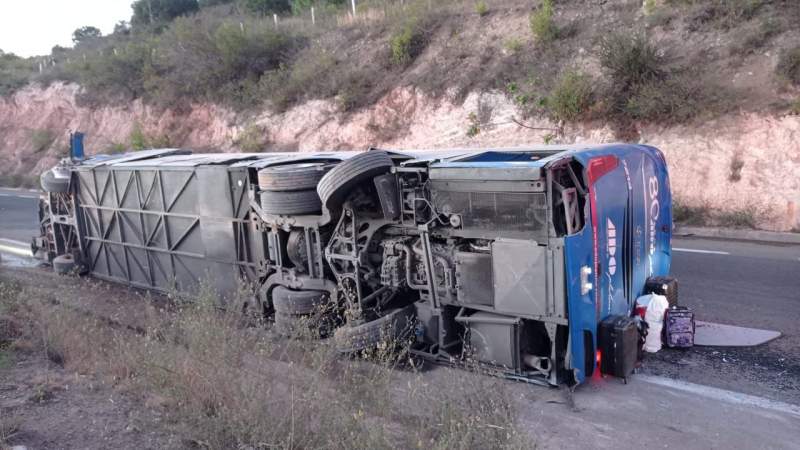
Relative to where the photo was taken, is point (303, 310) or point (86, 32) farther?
point (86, 32)

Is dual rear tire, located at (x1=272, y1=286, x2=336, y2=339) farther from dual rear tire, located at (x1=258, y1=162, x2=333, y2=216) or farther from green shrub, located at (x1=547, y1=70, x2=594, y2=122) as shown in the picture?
green shrub, located at (x1=547, y1=70, x2=594, y2=122)

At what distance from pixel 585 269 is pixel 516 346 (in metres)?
0.88

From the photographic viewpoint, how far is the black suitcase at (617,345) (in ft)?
17.2

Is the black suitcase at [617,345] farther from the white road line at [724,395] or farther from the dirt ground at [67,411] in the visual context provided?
the dirt ground at [67,411]

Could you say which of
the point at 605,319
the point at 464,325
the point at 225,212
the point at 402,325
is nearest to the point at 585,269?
the point at 605,319

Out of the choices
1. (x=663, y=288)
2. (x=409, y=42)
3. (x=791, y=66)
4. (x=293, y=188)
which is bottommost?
(x=663, y=288)

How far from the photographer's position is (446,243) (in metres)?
5.83

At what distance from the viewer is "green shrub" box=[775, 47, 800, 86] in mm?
12711

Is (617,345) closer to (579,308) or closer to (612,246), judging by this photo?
(579,308)

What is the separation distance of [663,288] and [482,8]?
16367 mm

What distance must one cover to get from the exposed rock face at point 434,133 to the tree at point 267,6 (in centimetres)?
1134

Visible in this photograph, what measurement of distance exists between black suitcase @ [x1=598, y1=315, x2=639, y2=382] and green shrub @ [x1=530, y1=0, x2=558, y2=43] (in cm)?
1430

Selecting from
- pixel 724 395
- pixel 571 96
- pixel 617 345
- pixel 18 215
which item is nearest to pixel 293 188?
pixel 617 345

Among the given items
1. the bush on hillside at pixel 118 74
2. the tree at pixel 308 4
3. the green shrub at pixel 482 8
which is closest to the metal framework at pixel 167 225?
the green shrub at pixel 482 8
